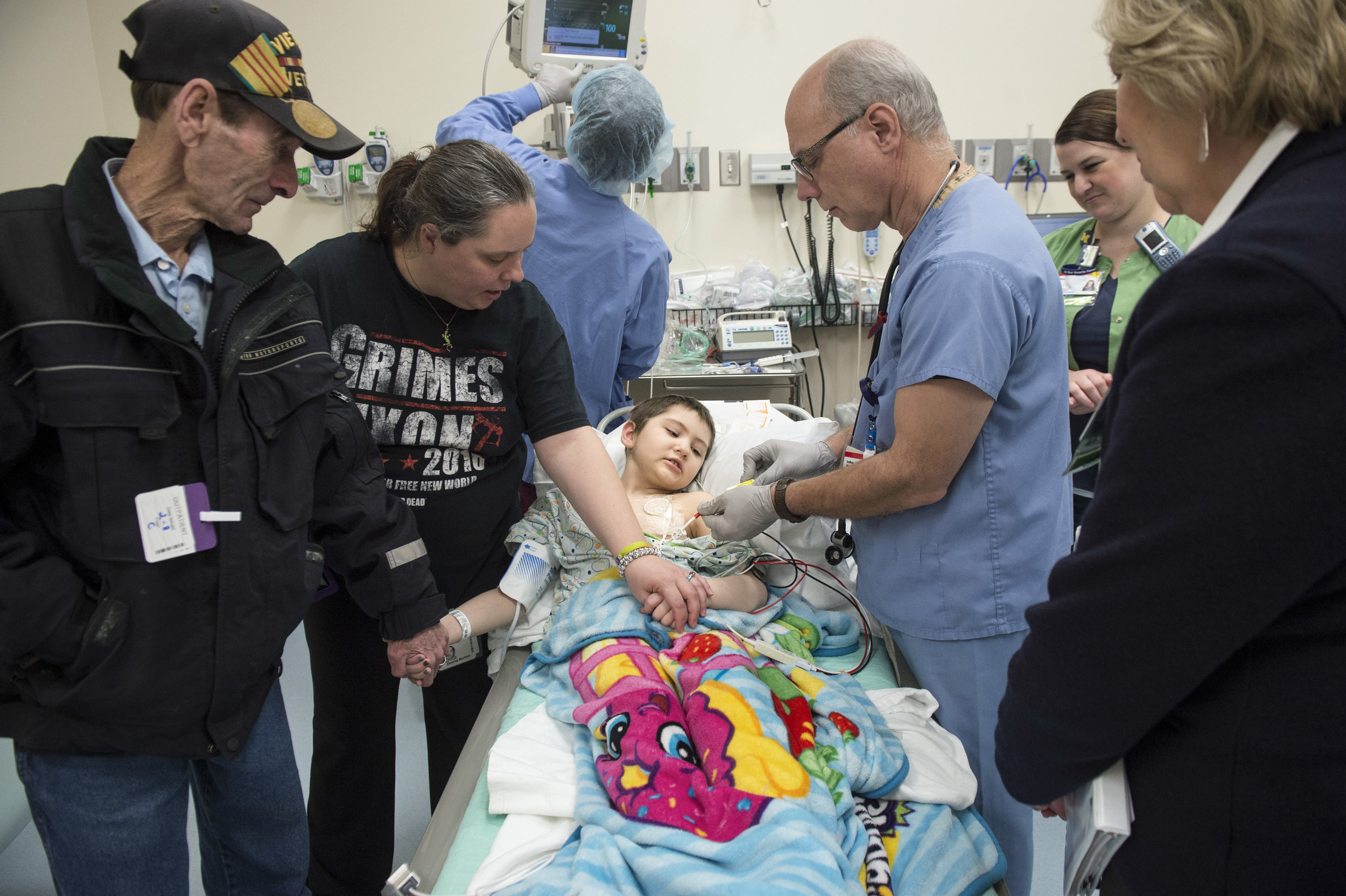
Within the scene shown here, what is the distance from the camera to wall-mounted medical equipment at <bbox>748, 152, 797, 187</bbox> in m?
4.26

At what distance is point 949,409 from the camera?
1245mm

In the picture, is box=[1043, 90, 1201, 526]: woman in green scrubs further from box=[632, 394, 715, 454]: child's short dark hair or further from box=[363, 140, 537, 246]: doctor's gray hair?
box=[363, 140, 537, 246]: doctor's gray hair

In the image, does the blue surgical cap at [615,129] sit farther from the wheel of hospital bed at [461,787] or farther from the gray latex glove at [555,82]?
the wheel of hospital bed at [461,787]

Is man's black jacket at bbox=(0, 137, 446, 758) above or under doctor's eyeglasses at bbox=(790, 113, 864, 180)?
under

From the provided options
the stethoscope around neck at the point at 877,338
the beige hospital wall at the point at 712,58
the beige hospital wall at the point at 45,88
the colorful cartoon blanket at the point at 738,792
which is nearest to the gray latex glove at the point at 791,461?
the stethoscope around neck at the point at 877,338

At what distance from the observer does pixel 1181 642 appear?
679 mm

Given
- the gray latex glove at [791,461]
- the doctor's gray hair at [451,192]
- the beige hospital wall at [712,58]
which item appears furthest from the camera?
the beige hospital wall at [712,58]

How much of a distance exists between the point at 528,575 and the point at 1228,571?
1.48 meters

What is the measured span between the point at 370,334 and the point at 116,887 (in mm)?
998

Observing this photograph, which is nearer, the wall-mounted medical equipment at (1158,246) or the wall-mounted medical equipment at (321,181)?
the wall-mounted medical equipment at (1158,246)

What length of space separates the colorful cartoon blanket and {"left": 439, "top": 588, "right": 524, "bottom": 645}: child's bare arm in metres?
0.30

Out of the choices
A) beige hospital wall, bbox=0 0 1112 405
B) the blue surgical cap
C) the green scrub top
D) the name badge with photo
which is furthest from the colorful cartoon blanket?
beige hospital wall, bbox=0 0 1112 405

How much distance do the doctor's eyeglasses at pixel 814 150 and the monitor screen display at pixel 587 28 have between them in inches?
79.3

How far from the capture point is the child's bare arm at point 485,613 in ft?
5.72
